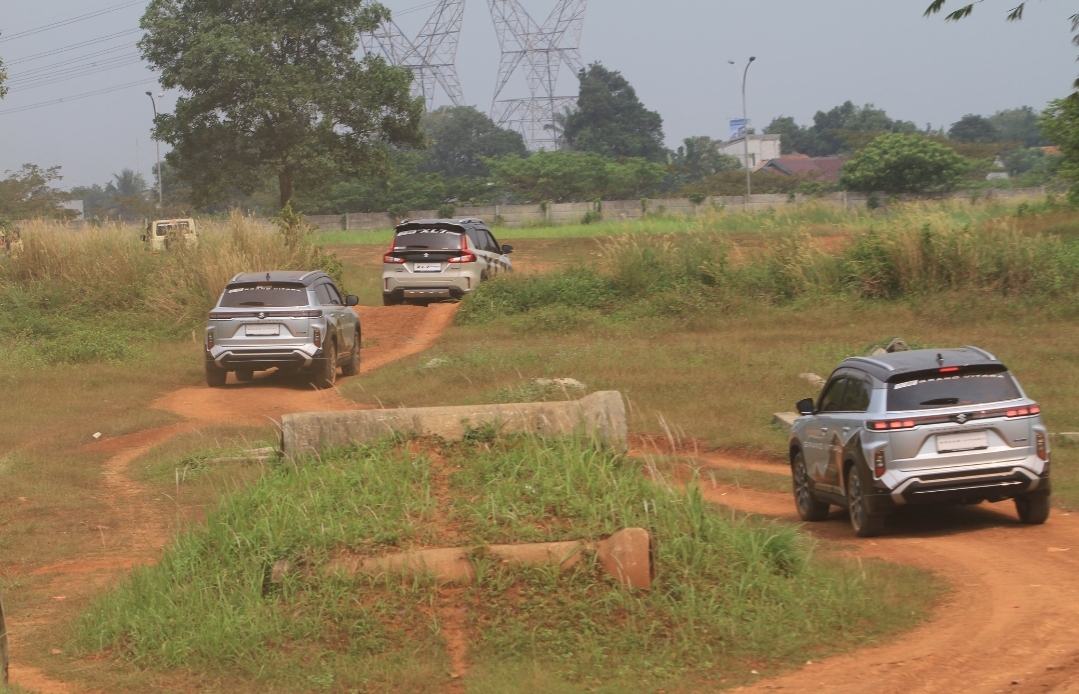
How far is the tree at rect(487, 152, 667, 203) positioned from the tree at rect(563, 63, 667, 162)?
2042 centimetres

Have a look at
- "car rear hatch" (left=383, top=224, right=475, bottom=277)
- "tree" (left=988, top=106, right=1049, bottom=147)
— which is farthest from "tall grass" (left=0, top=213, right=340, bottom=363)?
"tree" (left=988, top=106, right=1049, bottom=147)

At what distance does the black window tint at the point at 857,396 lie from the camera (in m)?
9.74

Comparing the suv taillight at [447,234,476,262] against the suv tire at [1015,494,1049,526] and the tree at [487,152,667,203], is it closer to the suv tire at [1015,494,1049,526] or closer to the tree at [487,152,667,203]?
the suv tire at [1015,494,1049,526]

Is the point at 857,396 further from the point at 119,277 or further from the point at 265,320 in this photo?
the point at 119,277

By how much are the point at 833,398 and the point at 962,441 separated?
1.57 meters

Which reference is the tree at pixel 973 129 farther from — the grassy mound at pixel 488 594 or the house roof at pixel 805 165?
the grassy mound at pixel 488 594

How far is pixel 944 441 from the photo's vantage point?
9281 millimetres

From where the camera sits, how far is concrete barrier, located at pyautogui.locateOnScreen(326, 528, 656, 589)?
7.06m

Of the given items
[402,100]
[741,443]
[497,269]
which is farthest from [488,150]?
[741,443]

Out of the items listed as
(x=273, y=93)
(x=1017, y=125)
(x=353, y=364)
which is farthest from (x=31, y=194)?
(x=1017, y=125)

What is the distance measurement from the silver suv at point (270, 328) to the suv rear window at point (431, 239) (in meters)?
7.46

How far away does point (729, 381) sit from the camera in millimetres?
16844

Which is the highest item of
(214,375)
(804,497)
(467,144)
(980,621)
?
(467,144)

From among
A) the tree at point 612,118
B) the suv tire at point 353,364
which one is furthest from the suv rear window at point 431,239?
the tree at point 612,118
